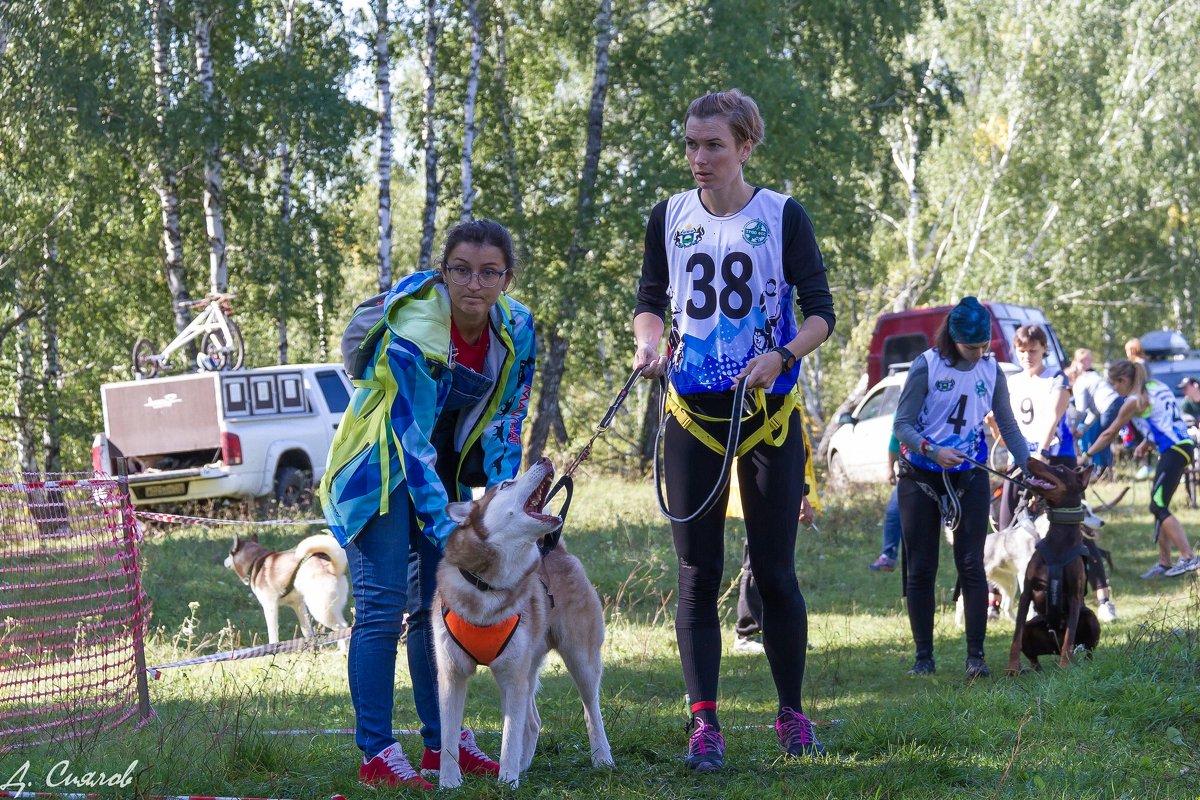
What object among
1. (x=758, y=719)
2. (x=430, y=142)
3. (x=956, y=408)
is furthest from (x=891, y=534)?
(x=430, y=142)

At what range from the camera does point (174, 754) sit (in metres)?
4.39

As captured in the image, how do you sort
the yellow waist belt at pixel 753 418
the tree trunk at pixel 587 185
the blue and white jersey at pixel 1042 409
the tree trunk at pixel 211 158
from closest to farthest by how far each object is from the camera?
the yellow waist belt at pixel 753 418, the blue and white jersey at pixel 1042 409, the tree trunk at pixel 211 158, the tree trunk at pixel 587 185

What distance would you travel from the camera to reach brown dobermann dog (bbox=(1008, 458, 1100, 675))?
6.69 meters

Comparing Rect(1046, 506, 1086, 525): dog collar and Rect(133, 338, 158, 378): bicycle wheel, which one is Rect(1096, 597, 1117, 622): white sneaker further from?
Rect(133, 338, 158, 378): bicycle wheel

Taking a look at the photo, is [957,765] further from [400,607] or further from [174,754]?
[174,754]

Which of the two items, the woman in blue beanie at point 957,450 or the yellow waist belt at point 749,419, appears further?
the woman in blue beanie at point 957,450

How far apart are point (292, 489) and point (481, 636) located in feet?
36.1

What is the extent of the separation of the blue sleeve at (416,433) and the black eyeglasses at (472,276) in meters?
0.29

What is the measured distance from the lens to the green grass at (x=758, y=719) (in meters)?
4.14

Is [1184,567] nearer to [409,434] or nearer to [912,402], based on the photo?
[912,402]

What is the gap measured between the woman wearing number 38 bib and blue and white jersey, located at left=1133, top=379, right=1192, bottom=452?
7.39 meters

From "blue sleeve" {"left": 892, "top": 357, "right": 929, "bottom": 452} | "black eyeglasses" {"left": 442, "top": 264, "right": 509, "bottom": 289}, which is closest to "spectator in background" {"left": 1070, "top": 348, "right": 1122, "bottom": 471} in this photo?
"blue sleeve" {"left": 892, "top": 357, "right": 929, "bottom": 452}

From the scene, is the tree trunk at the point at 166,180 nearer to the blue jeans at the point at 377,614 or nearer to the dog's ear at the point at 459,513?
the blue jeans at the point at 377,614

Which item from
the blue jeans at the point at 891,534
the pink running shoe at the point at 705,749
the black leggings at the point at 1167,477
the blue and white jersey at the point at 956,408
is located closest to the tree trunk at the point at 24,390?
the blue jeans at the point at 891,534
